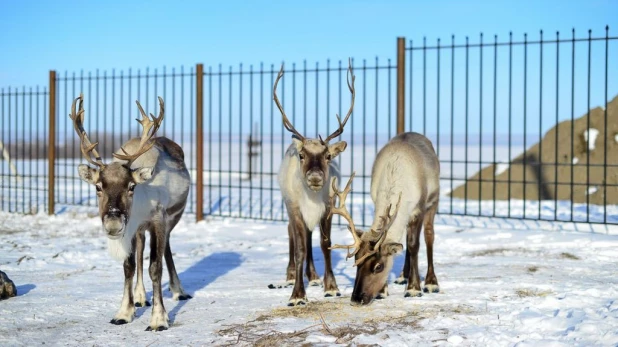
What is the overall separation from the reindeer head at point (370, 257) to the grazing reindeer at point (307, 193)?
44 centimetres

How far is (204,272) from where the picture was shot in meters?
8.88

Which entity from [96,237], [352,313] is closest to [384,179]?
[352,313]

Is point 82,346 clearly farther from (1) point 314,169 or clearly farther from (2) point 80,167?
(1) point 314,169

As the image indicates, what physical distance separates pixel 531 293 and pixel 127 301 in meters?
4.07

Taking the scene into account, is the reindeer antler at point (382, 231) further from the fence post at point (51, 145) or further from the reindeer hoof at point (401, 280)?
the fence post at point (51, 145)

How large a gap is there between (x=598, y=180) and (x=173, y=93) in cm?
925

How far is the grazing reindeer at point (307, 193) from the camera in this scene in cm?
700

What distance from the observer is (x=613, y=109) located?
15.4 metres

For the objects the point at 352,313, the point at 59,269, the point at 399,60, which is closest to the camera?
the point at 352,313

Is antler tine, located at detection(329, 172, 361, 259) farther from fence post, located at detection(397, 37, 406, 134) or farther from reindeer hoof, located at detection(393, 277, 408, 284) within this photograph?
fence post, located at detection(397, 37, 406, 134)

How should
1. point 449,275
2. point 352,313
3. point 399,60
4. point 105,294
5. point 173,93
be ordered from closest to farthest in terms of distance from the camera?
point 352,313 < point 105,294 < point 449,275 < point 399,60 < point 173,93

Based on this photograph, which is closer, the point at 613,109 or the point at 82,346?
the point at 82,346

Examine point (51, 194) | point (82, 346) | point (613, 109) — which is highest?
point (613, 109)

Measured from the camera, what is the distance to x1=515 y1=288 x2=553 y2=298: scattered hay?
6.99m
